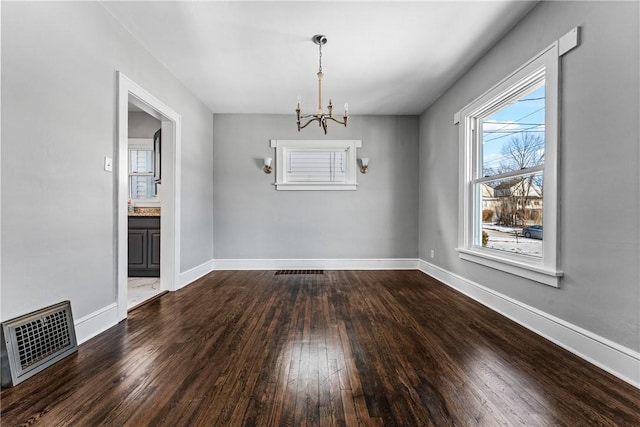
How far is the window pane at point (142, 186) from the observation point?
513cm

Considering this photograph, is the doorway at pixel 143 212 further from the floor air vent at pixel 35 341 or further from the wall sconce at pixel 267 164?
the wall sconce at pixel 267 164

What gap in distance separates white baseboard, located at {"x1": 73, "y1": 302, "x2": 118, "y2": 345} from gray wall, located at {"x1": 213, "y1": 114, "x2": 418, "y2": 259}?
262 centimetres

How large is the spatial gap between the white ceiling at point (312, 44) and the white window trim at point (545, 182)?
0.50 m

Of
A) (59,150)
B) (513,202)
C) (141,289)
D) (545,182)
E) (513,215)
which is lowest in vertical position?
(141,289)

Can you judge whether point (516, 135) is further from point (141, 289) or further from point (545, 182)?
point (141, 289)

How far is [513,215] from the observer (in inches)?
116

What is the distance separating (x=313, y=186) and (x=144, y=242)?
2.82 meters

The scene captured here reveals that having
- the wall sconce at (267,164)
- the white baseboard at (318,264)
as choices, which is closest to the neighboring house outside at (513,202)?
the white baseboard at (318,264)

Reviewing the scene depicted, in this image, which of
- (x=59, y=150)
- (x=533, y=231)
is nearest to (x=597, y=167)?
(x=533, y=231)

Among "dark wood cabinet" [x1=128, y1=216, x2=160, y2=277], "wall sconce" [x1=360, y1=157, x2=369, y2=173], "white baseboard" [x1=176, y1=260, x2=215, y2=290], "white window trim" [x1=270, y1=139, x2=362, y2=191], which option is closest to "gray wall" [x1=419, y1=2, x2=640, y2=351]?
"wall sconce" [x1=360, y1=157, x2=369, y2=173]

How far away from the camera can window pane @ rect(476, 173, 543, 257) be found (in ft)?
8.55

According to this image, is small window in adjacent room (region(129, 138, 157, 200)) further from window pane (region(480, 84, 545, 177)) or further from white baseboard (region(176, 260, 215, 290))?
window pane (region(480, 84, 545, 177))

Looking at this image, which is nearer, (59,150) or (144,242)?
Result: (59,150)

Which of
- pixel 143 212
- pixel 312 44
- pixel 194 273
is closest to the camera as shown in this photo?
pixel 312 44
